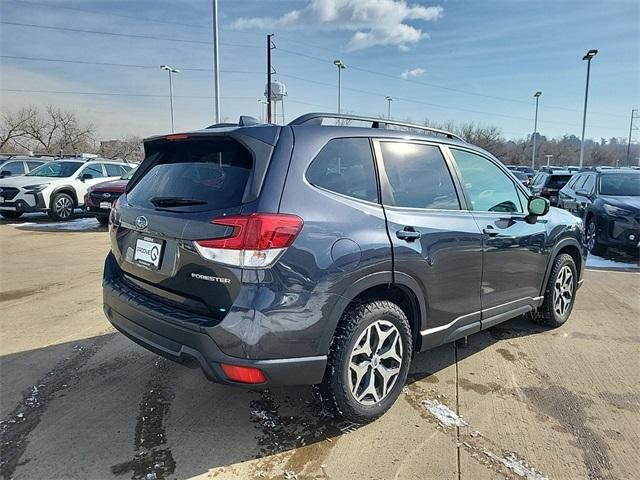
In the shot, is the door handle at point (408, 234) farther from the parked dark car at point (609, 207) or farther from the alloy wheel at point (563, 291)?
the parked dark car at point (609, 207)

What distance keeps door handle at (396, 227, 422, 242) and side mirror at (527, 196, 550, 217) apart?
162cm

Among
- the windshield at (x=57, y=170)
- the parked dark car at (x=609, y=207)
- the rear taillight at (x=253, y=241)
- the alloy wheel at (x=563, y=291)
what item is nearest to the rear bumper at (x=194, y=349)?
the rear taillight at (x=253, y=241)

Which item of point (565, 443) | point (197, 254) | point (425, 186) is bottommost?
point (565, 443)

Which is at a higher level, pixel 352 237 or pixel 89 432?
pixel 352 237

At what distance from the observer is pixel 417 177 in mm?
3172

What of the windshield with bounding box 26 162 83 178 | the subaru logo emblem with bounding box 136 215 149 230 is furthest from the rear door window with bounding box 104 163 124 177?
the subaru logo emblem with bounding box 136 215 149 230

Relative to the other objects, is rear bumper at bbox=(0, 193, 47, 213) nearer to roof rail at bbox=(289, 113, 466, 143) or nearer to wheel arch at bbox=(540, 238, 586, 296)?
roof rail at bbox=(289, 113, 466, 143)

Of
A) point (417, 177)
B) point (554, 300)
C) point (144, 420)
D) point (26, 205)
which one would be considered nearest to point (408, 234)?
point (417, 177)

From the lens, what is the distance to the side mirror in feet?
13.0

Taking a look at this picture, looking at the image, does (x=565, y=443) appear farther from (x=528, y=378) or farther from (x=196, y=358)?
(x=196, y=358)

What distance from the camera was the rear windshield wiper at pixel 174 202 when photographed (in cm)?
257

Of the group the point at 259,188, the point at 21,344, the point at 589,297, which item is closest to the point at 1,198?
the point at 21,344

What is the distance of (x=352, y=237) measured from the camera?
8.39 feet

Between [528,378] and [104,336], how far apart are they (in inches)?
143
